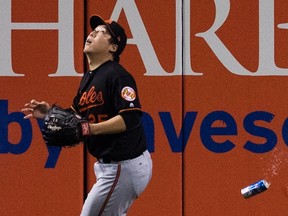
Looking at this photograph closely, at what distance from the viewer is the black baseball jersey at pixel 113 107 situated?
4.14 metres

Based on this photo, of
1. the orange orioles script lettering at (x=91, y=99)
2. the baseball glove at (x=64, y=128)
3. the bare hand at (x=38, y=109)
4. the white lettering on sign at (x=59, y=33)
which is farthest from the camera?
the white lettering on sign at (x=59, y=33)

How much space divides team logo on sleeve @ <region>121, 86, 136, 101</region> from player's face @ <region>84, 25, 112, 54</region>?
311 mm

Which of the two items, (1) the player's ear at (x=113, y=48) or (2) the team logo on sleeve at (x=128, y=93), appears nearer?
(2) the team logo on sleeve at (x=128, y=93)

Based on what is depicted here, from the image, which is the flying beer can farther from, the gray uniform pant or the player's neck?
the player's neck

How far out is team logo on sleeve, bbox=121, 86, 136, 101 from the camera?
13.5 ft

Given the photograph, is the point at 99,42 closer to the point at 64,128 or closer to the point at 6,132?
the point at 64,128

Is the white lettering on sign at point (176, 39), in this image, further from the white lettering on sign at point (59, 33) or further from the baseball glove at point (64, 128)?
the baseball glove at point (64, 128)

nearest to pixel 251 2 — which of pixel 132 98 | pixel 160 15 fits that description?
pixel 160 15

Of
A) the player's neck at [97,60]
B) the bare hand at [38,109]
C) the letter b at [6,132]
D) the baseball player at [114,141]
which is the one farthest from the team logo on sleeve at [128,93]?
the letter b at [6,132]

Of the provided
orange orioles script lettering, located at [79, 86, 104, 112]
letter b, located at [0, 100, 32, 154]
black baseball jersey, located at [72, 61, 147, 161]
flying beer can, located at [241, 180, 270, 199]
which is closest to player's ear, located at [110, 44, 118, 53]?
black baseball jersey, located at [72, 61, 147, 161]

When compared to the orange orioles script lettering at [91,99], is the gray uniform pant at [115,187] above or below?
below

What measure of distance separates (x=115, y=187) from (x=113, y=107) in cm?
37

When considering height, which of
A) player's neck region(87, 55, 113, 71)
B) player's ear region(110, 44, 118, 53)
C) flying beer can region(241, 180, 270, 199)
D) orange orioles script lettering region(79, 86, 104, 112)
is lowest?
flying beer can region(241, 180, 270, 199)

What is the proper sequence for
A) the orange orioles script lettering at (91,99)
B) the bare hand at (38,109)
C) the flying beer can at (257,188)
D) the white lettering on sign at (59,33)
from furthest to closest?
the white lettering on sign at (59,33), the flying beer can at (257,188), the bare hand at (38,109), the orange orioles script lettering at (91,99)
